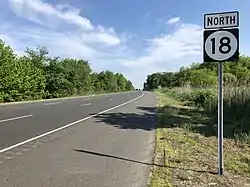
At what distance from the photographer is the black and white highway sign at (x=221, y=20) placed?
6469mm

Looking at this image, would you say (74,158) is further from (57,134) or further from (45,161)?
(57,134)

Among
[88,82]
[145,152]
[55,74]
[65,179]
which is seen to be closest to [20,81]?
[55,74]

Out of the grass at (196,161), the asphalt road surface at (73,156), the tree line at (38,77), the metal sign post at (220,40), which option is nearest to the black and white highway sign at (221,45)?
the metal sign post at (220,40)

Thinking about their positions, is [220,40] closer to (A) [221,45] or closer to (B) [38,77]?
(A) [221,45]

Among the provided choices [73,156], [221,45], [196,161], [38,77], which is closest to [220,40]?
[221,45]

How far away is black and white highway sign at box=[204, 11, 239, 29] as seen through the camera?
6.47 m

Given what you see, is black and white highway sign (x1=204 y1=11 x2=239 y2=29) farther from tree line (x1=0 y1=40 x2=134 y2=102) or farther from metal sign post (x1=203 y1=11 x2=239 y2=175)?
tree line (x1=0 y1=40 x2=134 y2=102)

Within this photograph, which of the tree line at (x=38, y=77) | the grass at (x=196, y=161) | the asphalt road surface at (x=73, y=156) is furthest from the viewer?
the tree line at (x=38, y=77)

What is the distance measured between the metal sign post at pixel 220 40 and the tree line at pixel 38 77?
2719cm

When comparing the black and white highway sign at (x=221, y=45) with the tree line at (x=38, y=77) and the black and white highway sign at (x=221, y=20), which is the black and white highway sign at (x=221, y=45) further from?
the tree line at (x=38, y=77)

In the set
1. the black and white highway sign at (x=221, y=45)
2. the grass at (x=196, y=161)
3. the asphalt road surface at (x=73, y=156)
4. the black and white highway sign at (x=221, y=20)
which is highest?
the black and white highway sign at (x=221, y=20)

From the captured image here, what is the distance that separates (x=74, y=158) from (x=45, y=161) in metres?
0.69

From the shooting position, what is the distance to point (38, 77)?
40.8 meters

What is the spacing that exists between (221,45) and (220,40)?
9cm
